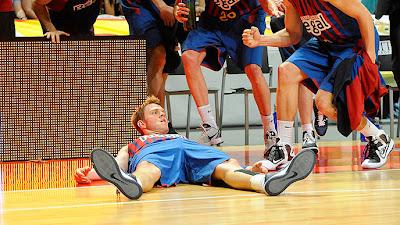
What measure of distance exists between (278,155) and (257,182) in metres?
1.40

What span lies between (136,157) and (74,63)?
1976 millimetres

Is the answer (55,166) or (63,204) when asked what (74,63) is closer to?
(55,166)

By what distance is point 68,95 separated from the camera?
22.5ft

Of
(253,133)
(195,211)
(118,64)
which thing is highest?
(118,64)

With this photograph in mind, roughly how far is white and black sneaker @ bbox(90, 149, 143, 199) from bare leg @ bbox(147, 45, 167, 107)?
10.4ft

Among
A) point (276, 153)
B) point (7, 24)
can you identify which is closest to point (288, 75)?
point (276, 153)

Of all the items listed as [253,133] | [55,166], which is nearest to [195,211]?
[55,166]

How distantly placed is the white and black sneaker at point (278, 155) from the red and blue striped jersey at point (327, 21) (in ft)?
2.64

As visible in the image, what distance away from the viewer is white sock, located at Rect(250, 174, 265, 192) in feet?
14.8

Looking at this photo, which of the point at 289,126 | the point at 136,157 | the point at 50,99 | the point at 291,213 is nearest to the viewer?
the point at 291,213

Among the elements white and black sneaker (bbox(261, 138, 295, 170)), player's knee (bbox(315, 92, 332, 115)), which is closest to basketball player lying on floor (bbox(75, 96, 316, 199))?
white and black sneaker (bbox(261, 138, 295, 170))

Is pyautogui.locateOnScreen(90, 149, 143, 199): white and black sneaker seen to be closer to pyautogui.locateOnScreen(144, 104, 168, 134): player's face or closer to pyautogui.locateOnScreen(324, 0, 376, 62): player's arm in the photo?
pyautogui.locateOnScreen(144, 104, 168, 134): player's face

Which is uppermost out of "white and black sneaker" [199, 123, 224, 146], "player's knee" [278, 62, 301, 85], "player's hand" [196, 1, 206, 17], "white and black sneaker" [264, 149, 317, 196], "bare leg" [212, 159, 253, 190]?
"player's hand" [196, 1, 206, 17]

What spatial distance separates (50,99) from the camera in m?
6.84
